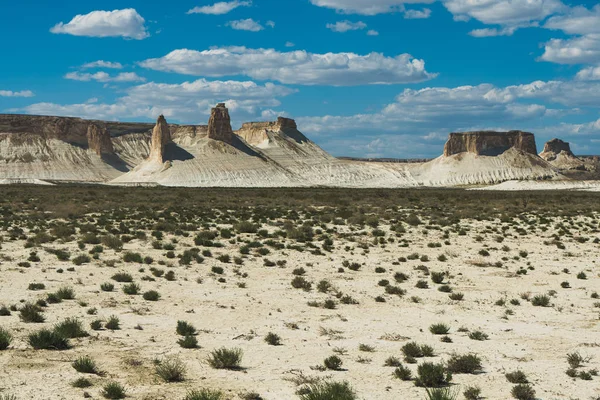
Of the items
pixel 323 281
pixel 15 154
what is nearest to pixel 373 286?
pixel 323 281

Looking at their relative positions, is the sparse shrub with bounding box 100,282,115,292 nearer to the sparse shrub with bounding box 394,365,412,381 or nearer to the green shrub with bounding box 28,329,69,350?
the green shrub with bounding box 28,329,69,350

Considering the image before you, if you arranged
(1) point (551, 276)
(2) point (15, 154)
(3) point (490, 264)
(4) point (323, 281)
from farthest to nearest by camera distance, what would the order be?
(2) point (15, 154) → (3) point (490, 264) → (1) point (551, 276) → (4) point (323, 281)

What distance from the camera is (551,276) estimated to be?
18.5 m

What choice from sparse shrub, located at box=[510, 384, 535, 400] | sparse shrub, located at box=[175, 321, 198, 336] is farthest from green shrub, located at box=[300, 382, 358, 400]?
sparse shrub, located at box=[175, 321, 198, 336]

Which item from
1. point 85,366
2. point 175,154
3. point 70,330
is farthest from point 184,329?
point 175,154

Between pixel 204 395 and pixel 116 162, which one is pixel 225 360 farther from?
pixel 116 162

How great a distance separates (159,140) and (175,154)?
12.3 ft

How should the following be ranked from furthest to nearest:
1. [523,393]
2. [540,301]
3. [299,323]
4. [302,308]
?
→ [540,301]
[302,308]
[299,323]
[523,393]

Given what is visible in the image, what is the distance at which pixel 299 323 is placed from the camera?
41.2ft

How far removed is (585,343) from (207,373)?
20.0 ft

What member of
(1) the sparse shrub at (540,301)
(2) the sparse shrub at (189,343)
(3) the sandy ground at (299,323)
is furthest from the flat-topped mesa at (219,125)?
(2) the sparse shrub at (189,343)

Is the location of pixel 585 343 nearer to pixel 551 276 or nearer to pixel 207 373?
pixel 207 373

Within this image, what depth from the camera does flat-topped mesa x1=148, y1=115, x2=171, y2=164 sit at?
122 meters

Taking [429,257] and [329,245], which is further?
[329,245]
